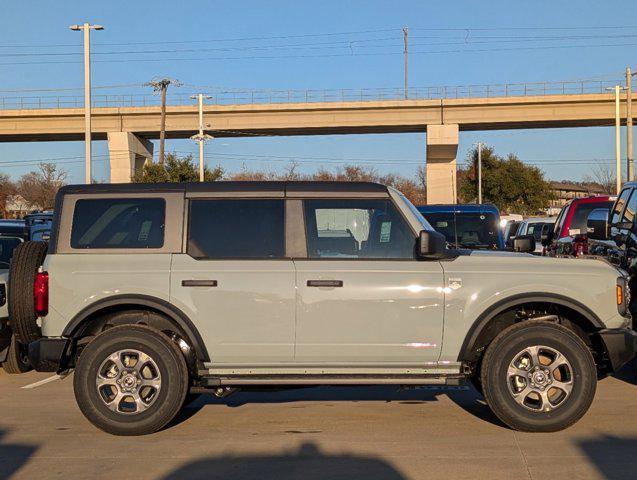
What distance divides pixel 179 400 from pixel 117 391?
54 centimetres

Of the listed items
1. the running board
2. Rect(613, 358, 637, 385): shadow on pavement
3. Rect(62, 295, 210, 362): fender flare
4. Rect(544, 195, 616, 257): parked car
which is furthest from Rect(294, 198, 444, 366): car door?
Rect(544, 195, 616, 257): parked car

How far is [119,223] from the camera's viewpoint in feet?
23.4

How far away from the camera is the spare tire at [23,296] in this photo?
6.98m

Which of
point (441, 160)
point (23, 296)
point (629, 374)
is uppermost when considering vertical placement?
point (441, 160)

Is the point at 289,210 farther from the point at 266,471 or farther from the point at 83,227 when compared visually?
the point at 266,471

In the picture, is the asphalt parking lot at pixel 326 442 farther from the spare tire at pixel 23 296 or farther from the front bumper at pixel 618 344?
the spare tire at pixel 23 296

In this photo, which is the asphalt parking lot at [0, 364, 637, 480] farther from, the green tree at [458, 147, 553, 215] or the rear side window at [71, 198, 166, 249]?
the green tree at [458, 147, 553, 215]

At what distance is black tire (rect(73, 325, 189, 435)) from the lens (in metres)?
6.82

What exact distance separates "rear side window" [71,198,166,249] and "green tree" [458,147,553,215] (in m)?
59.5

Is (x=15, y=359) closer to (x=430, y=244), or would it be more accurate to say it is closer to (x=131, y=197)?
(x=131, y=197)

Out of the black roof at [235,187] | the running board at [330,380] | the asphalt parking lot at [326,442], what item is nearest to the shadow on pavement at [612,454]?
the asphalt parking lot at [326,442]

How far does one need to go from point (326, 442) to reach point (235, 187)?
2308mm

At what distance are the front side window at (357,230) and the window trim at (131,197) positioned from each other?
1.12 meters

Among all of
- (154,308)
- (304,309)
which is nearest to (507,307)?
(304,309)
